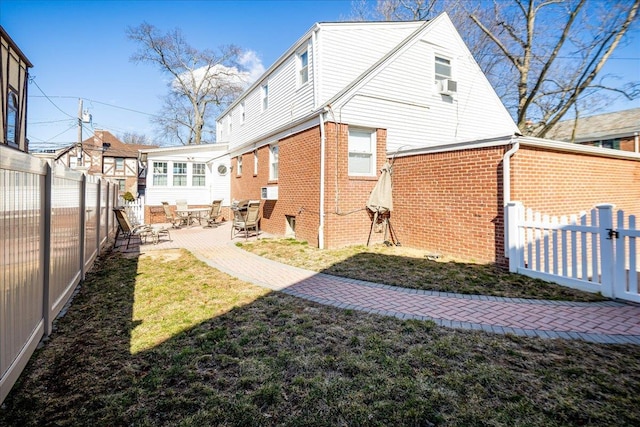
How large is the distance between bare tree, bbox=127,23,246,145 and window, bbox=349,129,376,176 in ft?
83.6

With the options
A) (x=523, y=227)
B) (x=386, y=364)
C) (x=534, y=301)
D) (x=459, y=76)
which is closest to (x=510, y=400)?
(x=386, y=364)

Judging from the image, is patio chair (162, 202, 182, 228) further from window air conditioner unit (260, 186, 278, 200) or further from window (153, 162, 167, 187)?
window air conditioner unit (260, 186, 278, 200)

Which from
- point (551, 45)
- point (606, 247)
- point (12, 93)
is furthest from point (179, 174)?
point (551, 45)

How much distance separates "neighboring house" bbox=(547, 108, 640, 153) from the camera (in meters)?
21.4

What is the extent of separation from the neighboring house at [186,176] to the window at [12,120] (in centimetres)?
495

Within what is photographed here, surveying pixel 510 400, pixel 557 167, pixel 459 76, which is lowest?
pixel 510 400

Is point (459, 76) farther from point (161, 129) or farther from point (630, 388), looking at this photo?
point (161, 129)

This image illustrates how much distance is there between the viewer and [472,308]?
4613 mm

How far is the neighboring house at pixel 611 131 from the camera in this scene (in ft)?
70.2

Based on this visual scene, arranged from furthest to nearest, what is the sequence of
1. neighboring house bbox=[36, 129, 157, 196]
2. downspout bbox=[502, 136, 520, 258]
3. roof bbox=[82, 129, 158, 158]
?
neighboring house bbox=[36, 129, 157, 196], roof bbox=[82, 129, 158, 158], downspout bbox=[502, 136, 520, 258]

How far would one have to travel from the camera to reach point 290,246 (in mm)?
9773

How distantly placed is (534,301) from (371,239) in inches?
206

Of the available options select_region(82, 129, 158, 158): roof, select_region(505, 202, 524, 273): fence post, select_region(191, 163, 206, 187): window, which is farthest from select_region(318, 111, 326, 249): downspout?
select_region(82, 129, 158, 158): roof

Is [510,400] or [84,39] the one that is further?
[84,39]
